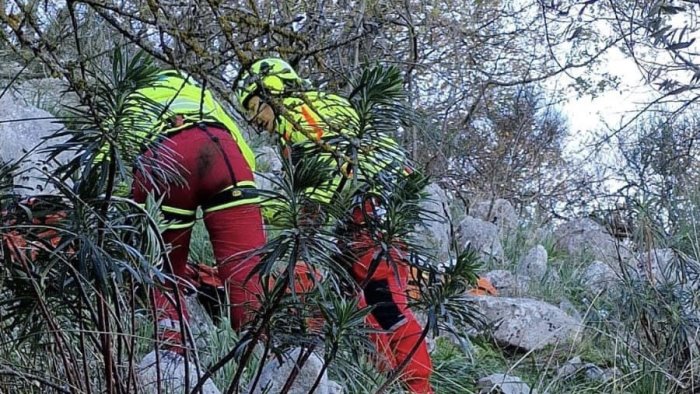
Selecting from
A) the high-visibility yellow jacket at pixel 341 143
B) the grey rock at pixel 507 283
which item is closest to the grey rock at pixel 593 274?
the grey rock at pixel 507 283

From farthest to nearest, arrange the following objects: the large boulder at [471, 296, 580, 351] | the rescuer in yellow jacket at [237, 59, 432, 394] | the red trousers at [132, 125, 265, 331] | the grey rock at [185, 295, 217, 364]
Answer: the large boulder at [471, 296, 580, 351] < the red trousers at [132, 125, 265, 331] < the grey rock at [185, 295, 217, 364] < the rescuer in yellow jacket at [237, 59, 432, 394]

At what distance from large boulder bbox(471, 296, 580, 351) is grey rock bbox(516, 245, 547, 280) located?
4.59 feet

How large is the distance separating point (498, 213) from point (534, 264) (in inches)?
77.3

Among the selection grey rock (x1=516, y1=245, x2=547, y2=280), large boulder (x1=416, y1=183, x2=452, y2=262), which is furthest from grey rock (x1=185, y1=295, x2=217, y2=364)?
grey rock (x1=516, y1=245, x2=547, y2=280)

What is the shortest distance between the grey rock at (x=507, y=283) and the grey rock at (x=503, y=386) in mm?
2470

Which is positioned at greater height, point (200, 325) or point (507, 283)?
point (200, 325)

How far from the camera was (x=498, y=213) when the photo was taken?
9273 millimetres

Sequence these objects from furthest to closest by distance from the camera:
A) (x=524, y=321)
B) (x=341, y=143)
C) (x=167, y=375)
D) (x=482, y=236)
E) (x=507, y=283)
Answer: (x=482, y=236) < (x=507, y=283) < (x=524, y=321) < (x=167, y=375) < (x=341, y=143)

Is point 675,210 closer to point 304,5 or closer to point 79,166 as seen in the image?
point 304,5

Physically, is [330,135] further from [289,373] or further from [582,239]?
[582,239]

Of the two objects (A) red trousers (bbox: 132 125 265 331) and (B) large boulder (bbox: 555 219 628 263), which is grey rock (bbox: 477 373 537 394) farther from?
(B) large boulder (bbox: 555 219 628 263)

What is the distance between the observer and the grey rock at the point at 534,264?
283 inches

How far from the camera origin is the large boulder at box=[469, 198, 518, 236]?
8.88 m

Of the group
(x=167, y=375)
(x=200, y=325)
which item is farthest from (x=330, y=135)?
(x=200, y=325)
